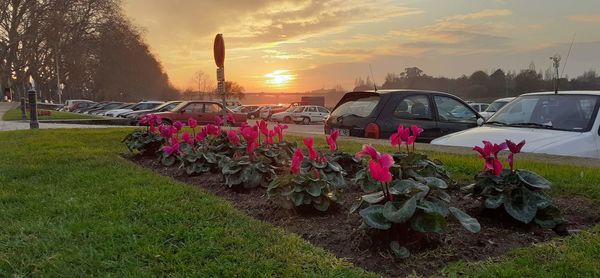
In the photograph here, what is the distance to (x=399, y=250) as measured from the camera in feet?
8.66

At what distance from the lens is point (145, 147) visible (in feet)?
22.9

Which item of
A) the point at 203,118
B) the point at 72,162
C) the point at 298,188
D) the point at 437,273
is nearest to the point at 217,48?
the point at 72,162

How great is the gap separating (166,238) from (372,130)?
454 cm

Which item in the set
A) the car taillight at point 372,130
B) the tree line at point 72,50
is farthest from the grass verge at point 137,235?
the tree line at point 72,50

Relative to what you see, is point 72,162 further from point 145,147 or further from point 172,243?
point 172,243

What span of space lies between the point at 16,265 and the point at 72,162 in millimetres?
3763

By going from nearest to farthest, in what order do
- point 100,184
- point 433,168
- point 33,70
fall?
1. point 433,168
2. point 100,184
3. point 33,70

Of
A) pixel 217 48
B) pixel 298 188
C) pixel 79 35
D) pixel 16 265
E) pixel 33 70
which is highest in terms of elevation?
pixel 79 35

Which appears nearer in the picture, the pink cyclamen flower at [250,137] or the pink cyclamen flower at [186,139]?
the pink cyclamen flower at [250,137]

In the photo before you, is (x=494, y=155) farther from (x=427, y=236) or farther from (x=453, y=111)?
(x=453, y=111)

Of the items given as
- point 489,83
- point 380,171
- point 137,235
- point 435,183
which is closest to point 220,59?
point 137,235

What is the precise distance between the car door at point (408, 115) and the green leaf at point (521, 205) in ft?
12.5

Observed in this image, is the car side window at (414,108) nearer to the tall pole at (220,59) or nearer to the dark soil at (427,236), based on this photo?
the tall pole at (220,59)

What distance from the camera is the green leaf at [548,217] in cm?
305
